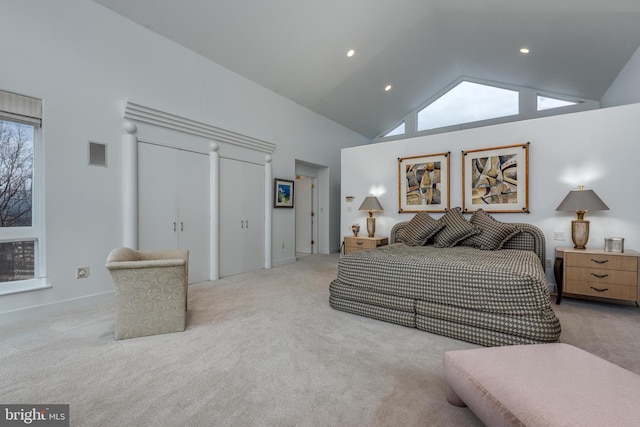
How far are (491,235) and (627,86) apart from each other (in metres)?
3.60

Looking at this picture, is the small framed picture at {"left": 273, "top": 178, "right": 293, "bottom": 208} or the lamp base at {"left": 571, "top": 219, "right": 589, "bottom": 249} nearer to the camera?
the lamp base at {"left": 571, "top": 219, "right": 589, "bottom": 249}

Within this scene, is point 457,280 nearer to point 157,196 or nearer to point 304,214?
point 157,196

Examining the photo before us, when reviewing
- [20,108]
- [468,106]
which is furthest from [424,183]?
[20,108]

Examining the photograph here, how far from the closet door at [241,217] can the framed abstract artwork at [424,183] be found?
2.71 meters

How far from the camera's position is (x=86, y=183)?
3.20 metres

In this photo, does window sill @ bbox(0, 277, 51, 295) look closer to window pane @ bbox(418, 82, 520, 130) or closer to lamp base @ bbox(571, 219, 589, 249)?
lamp base @ bbox(571, 219, 589, 249)

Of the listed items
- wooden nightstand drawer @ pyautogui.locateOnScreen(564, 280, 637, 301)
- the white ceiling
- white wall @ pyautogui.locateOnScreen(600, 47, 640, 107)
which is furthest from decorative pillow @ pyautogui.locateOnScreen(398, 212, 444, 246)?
white wall @ pyautogui.locateOnScreen(600, 47, 640, 107)

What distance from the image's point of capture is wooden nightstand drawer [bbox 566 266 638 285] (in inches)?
119

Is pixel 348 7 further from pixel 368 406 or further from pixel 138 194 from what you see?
pixel 368 406

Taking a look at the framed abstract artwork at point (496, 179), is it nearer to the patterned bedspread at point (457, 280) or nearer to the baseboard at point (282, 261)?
the patterned bedspread at point (457, 280)

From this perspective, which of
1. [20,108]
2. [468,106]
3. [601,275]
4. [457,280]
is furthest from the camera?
[468,106]

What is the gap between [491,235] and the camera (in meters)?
3.73

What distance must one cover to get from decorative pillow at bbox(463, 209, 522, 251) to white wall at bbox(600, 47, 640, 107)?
285 cm

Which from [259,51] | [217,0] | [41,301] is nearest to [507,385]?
[41,301]
